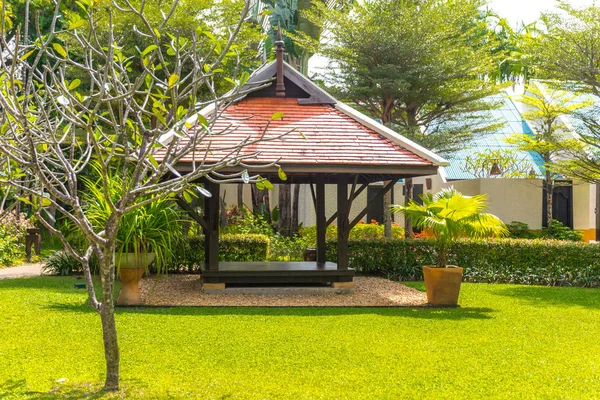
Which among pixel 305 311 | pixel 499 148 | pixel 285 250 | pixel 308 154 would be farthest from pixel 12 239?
pixel 499 148

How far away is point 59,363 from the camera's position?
6742 millimetres

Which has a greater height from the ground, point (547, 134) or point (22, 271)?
point (547, 134)

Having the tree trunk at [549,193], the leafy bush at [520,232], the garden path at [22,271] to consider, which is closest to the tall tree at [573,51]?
the leafy bush at [520,232]

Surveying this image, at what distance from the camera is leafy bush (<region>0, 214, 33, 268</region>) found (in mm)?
17281

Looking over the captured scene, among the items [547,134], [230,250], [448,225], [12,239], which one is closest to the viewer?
[448,225]

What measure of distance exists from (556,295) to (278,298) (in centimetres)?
529

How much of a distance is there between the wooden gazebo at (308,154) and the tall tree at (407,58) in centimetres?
651

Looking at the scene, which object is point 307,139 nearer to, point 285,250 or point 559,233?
point 285,250

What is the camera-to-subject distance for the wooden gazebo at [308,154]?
449 inches

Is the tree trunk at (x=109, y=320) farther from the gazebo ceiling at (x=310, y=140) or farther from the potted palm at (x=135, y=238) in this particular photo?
the gazebo ceiling at (x=310, y=140)

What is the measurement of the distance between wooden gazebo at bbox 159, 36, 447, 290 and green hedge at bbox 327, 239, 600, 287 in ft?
6.83

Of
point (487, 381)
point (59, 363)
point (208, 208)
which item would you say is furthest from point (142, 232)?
point (487, 381)

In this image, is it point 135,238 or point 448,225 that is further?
point 448,225

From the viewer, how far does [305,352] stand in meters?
7.47
